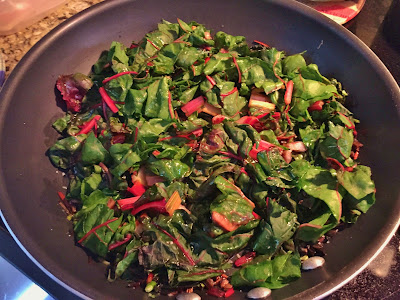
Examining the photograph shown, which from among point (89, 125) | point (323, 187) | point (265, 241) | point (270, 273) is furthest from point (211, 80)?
point (270, 273)

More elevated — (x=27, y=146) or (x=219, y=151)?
(x=219, y=151)

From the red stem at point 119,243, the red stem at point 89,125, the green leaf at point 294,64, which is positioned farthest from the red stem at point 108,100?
the green leaf at point 294,64

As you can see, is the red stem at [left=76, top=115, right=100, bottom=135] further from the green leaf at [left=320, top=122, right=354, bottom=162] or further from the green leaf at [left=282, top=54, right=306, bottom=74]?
the green leaf at [left=320, top=122, right=354, bottom=162]

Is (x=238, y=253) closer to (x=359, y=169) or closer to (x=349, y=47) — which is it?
(x=359, y=169)

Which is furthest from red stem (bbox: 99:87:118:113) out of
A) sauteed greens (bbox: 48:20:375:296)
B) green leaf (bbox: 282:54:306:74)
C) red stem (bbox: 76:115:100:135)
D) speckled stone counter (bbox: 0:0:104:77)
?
green leaf (bbox: 282:54:306:74)

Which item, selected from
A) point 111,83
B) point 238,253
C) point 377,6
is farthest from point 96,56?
point 377,6

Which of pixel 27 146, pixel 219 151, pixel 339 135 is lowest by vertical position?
pixel 27 146

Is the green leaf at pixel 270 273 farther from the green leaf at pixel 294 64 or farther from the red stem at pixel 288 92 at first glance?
the green leaf at pixel 294 64
